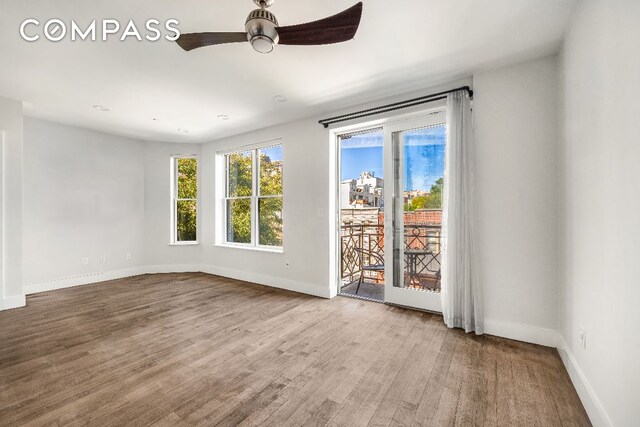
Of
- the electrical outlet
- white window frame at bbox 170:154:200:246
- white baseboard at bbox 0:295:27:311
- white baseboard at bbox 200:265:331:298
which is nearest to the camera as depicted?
the electrical outlet

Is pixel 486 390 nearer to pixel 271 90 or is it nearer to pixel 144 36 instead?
pixel 271 90

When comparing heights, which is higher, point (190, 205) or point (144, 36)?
point (144, 36)

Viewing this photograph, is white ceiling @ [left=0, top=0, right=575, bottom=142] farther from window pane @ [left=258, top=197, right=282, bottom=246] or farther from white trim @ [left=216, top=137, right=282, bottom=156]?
window pane @ [left=258, top=197, right=282, bottom=246]

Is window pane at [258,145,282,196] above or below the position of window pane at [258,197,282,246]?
above

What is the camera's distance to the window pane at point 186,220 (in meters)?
5.77

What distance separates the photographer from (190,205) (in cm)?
579

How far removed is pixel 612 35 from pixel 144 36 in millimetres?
3106

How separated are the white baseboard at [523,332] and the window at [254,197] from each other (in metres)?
3.21

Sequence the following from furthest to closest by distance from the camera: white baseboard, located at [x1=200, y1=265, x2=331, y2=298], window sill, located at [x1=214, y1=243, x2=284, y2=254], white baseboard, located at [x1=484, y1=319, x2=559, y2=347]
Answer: window sill, located at [x1=214, y1=243, x2=284, y2=254] < white baseboard, located at [x1=200, y1=265, x2=331, y2=298] < white baseboard, located at [x1=484, y1=319, x2=559, y2=347]

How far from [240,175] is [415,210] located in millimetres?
3397

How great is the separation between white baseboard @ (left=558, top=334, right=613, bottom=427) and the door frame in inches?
46.5

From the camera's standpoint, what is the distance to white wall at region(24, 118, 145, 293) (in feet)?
13.7

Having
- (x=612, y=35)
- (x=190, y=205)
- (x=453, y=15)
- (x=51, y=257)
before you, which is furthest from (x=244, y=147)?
(x=612, y=35)

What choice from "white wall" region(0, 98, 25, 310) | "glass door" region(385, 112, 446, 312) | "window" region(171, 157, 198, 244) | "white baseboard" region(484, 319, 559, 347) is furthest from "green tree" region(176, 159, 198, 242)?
"white baseboard" region(484, 319, 559, 347)
